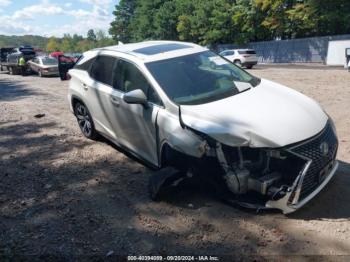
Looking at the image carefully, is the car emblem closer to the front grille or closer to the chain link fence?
the front grille

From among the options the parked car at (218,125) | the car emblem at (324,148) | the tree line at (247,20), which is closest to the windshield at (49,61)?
the parked car at (218,125)

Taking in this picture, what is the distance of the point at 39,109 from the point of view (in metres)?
10.9

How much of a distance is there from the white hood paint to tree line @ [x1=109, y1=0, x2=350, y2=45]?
32889mm

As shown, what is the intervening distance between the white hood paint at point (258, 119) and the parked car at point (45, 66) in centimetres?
2132

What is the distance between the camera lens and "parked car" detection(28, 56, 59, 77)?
24.0m

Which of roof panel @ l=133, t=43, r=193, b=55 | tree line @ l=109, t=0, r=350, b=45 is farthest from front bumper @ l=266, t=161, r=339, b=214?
tree line @ l=109, t=0, r=350, b=45

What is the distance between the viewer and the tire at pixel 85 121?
677 centimetres

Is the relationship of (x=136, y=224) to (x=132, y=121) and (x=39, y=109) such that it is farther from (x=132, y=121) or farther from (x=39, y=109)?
(x=39, y=109)

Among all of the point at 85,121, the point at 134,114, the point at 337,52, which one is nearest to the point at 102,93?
the point at 134,114

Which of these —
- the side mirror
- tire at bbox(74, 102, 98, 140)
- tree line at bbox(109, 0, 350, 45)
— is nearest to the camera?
the side mirror

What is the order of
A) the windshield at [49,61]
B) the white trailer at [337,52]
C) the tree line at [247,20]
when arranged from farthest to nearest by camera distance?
1. the tree line at [247,20]
2. the white trailer at [337,52]
3. the windshield at [49,61]

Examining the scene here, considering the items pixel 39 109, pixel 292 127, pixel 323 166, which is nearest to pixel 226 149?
pixel 292 127

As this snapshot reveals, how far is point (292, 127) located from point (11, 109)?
955 cm

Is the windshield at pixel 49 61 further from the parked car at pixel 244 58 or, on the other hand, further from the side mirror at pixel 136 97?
the side mirror at pixel 136 97
